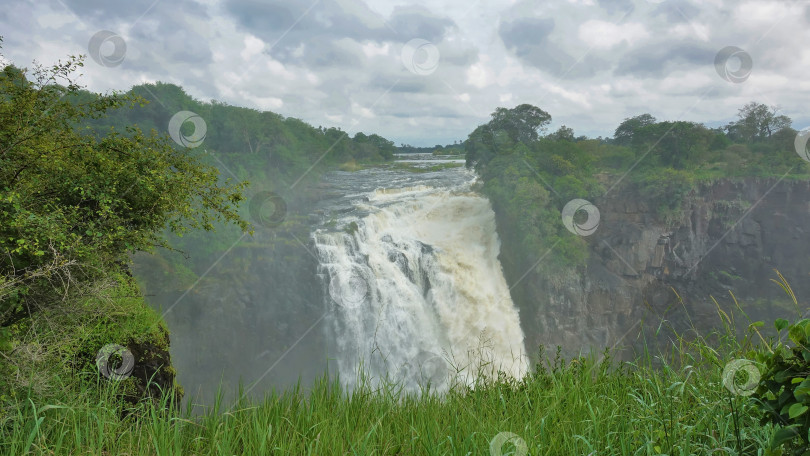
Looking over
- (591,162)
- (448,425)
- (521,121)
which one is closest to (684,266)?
(591,162)

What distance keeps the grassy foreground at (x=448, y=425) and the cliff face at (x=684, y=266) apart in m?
17.5

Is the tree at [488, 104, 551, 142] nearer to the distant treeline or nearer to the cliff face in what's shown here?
the distant treeline

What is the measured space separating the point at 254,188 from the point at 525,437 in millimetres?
21719

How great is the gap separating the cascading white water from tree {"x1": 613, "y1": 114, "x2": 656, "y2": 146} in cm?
1577

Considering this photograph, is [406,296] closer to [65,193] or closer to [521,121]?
[65,193]

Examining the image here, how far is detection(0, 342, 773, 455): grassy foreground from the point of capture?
7.47 ft

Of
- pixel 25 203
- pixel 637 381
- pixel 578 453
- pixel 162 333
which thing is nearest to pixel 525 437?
pixel 578 453

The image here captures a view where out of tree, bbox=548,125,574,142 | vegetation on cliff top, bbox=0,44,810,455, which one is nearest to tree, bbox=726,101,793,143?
tree, bbox=548,125,574,142

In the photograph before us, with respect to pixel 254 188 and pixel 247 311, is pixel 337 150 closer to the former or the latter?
pixel 254 188

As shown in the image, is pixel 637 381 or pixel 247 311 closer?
pixel 637 381

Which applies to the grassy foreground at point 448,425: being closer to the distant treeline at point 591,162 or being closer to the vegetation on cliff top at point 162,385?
the vegetation on cliff top at point 162,385

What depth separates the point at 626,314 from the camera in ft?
69.8

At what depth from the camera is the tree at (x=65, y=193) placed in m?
3.78

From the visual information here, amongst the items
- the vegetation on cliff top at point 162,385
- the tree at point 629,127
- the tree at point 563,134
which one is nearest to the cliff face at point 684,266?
the tree at point 563,134
